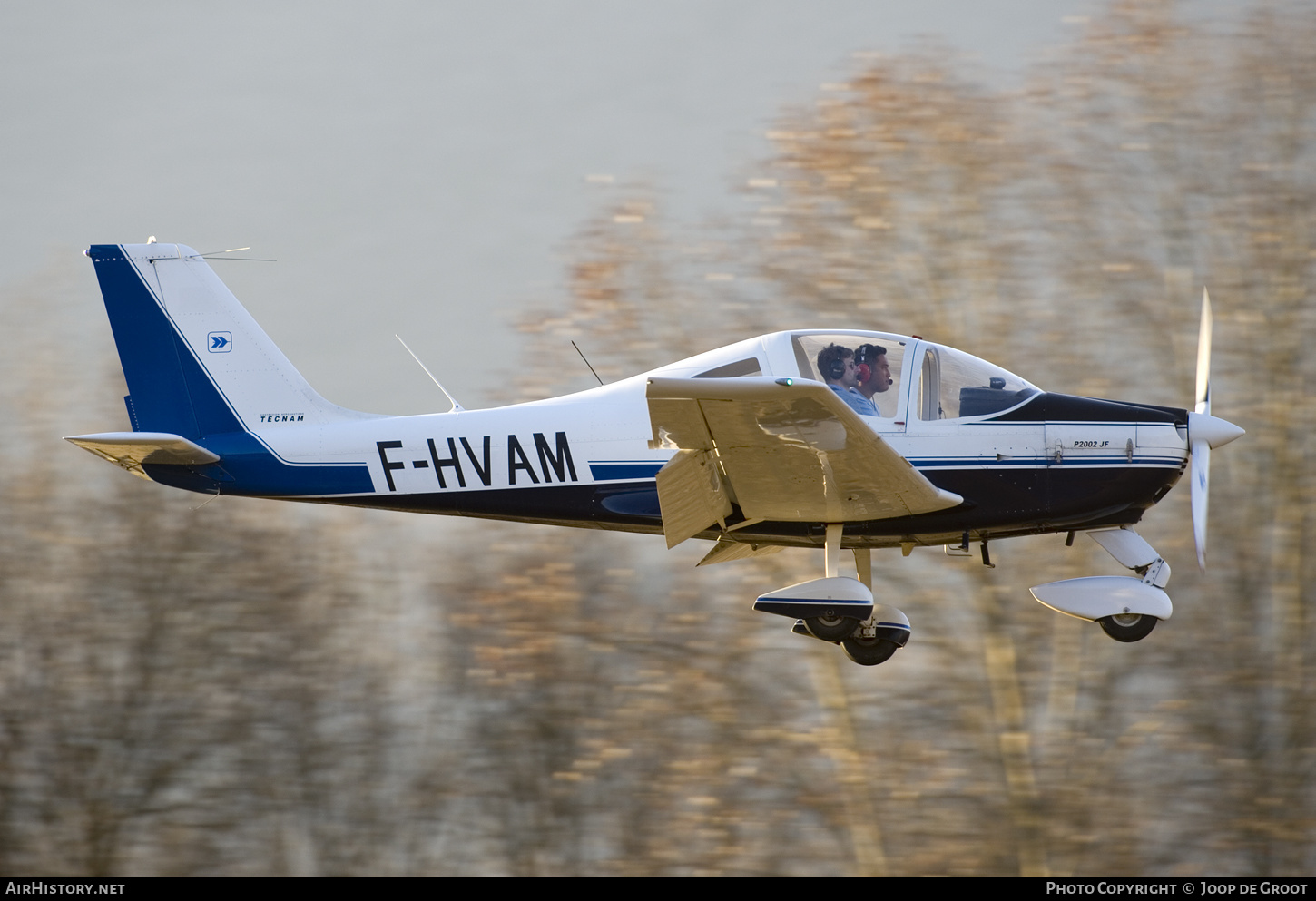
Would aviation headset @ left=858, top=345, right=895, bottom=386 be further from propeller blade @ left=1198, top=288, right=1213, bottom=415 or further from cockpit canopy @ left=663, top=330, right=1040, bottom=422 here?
propeller blade @ left=1198, top=288, right=1213, bottom=415

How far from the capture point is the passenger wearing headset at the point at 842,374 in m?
9.12

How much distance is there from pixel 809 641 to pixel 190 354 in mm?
8884

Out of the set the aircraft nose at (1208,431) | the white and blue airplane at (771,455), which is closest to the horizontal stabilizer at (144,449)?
the white and blue airplane at (771,455)

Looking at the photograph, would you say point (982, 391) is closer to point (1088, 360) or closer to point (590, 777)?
point (1088, 360)

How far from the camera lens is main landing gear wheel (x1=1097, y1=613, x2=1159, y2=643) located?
948 cm

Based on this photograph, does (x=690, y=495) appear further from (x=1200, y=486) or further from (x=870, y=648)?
(x=1200, y=486)

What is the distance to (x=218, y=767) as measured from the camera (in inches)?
695

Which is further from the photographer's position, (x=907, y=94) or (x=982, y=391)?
(x=907, y=94)

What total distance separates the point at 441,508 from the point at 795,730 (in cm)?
860

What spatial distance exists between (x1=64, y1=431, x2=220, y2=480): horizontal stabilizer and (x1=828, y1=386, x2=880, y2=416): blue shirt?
164 inches

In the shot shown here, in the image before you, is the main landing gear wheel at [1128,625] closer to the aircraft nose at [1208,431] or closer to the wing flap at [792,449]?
the aircraft nose at [1208,431]

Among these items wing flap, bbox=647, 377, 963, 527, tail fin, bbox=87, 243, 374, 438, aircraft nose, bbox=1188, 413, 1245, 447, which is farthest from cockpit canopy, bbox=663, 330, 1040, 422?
tail fin, bbox=87, 243, 374, 438

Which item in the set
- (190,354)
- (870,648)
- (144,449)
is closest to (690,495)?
(870,648)
